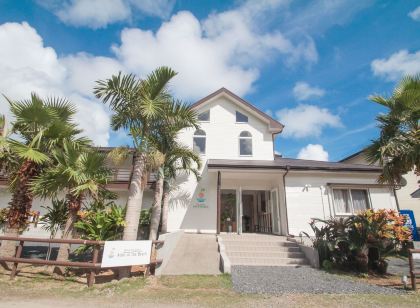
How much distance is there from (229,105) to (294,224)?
27.2ft

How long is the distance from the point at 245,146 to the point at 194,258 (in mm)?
8318

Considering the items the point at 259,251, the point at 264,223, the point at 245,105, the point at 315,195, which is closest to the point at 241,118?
the point at 245,105

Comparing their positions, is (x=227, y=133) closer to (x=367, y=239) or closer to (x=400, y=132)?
(x=400, y=132)

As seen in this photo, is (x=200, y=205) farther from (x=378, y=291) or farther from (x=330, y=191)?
(x=378, y=291)

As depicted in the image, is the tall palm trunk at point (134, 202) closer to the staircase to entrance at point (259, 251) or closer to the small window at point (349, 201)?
the staircase to entrance at point (259, 251)

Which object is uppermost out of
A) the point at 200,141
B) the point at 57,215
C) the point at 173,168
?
the point at 200,141

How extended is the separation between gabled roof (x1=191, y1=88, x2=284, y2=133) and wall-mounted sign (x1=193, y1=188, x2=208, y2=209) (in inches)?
214

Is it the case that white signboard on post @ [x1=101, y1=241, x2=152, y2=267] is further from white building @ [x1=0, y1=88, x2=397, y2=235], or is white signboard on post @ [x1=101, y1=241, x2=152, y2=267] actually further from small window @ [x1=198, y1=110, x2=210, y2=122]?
small window @ [x1=198, y1=110, x2=210, y2=122]

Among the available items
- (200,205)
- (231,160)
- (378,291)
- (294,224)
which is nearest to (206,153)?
(231,160)

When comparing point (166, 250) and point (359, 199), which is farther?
point (359, 199)

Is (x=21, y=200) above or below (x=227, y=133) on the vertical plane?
below

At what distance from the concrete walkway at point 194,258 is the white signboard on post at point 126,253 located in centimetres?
121

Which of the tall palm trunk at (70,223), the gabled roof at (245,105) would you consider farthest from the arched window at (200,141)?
the tall palm trunk at (70,223)

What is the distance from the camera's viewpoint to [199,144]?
15406 mm
